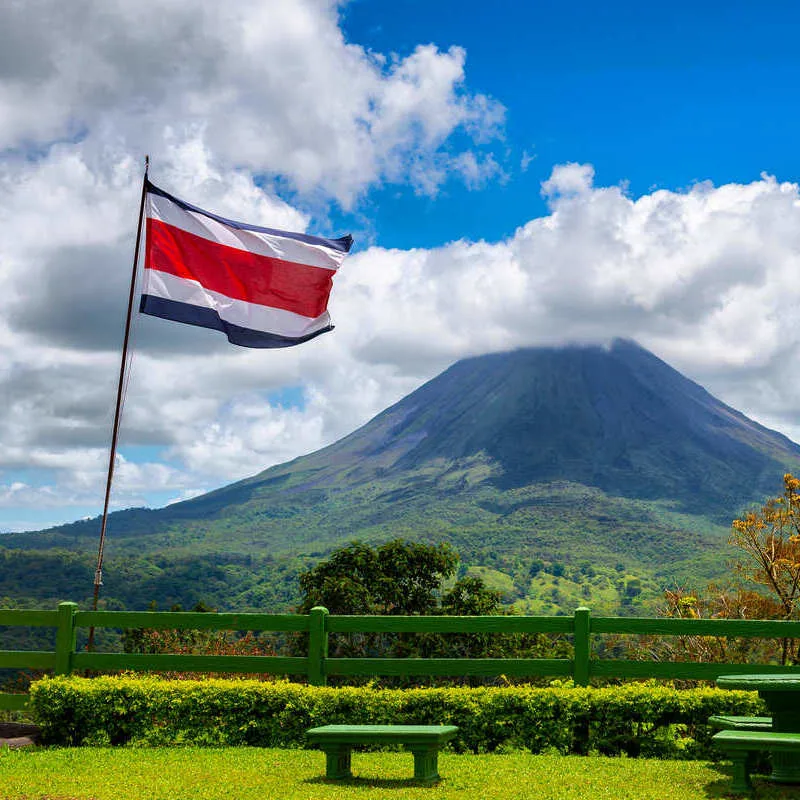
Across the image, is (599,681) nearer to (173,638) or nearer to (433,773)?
(433,773)

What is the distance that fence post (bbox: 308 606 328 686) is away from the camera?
482 inches

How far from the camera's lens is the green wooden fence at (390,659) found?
11719 mm

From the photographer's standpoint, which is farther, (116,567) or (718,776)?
(116,567)

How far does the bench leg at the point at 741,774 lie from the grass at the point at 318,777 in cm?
13

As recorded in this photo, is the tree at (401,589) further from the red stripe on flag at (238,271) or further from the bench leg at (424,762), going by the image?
the bench leg at (424,762)

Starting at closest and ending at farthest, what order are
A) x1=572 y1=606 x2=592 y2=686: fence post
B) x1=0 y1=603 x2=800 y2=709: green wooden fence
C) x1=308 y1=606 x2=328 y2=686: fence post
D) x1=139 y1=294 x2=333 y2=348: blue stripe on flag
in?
x1=0 y1=603 x2=800 y2=709: green wooden fence
x1=572 y1=606 x2=592 y2=686: fence post
x1=308 y1=606 x2=328 y2=686: fence post
x1=139 y1=294 x2=333 y2=348: blue stripe on flag

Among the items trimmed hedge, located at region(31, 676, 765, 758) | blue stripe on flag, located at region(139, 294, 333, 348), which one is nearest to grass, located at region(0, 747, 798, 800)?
trimmed hedge, located at region(31, 676, 765, 758)

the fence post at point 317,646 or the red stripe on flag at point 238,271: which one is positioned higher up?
the red stripe on flag at point 238,271

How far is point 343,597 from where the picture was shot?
897 inches

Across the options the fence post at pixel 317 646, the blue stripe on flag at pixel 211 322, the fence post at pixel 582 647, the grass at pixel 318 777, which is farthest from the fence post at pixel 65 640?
the fence post at pixel 582 647

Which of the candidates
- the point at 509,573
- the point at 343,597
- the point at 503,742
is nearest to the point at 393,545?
the point at 343,597

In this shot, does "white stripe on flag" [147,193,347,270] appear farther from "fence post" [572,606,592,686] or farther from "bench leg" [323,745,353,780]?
"bench leg" [323,745,353,780]

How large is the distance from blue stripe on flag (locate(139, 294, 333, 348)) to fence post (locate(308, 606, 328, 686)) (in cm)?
434

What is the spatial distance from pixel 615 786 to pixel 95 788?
4701mm
